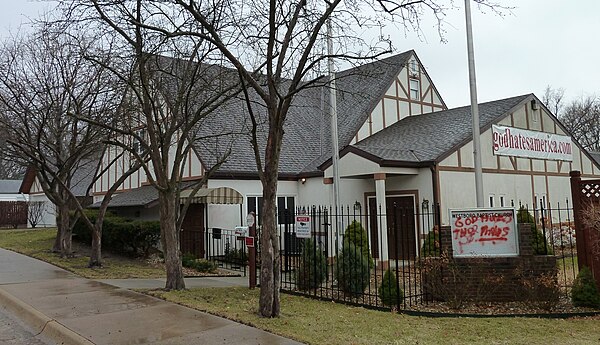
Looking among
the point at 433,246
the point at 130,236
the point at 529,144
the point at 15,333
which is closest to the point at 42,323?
the point at 15,333

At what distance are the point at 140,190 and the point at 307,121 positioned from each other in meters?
8.66

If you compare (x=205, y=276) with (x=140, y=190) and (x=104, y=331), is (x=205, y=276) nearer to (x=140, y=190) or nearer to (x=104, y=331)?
(x=104, y=331)

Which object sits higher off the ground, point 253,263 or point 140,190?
point 140,190

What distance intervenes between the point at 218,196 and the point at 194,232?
7.11ft

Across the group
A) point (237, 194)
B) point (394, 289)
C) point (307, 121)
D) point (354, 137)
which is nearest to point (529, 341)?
point (394, 289)

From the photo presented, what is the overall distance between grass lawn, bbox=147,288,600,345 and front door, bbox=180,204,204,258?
31.7 ft

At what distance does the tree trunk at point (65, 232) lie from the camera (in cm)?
1775

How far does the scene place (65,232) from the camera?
18.0 m

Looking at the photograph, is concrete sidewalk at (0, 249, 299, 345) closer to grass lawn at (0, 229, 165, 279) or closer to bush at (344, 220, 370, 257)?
grass lawn at (0, 229, 165, 279)

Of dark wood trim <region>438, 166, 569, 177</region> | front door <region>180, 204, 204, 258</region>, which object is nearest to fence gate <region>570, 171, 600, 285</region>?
dark wood trim <region>438, 166, 569, 177</region>

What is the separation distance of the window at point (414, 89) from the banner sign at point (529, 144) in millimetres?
5874

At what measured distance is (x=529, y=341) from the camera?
6.65 m

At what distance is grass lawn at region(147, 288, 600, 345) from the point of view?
6.71m

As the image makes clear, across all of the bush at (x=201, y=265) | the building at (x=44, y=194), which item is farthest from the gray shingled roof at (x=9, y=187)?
the bush at (x=201, y=265)
